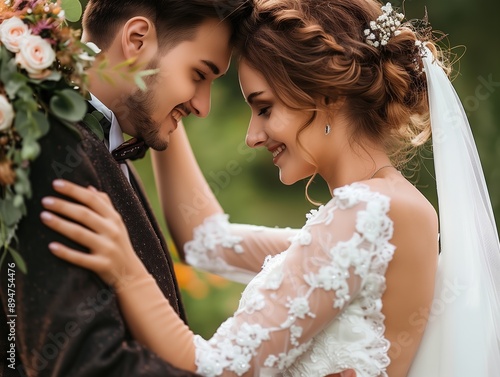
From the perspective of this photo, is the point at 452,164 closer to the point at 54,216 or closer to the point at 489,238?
the point at 489,238

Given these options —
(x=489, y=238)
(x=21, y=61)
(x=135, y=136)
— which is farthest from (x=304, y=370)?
(x=21, y=61)

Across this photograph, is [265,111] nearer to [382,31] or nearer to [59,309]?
[382,31]

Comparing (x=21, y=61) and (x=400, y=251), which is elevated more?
(x=21, y=61)

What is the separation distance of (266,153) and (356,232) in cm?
321

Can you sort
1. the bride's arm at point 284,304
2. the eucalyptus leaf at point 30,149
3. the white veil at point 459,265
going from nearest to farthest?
the eucalyptus leaf at point 30,149
the bride's arm at point 284,304
the white veil at point 459,265

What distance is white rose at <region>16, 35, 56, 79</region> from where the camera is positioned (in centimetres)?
219

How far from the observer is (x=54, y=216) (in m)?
2.21

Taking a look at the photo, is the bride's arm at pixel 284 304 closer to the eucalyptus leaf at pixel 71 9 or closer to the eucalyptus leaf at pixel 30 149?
the eucalyptus leaf at pixel 30 149

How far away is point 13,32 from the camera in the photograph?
225 cm

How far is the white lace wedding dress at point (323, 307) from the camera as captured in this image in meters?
2.58

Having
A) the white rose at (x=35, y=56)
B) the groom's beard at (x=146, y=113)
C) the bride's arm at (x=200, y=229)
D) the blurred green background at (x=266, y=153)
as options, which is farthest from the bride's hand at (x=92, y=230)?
the blurred green background at (x=266, y=153)

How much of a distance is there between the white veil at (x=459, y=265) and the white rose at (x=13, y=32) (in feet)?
5.08

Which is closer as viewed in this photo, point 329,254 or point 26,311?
point 26,311

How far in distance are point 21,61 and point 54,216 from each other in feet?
1.49
